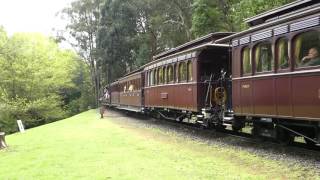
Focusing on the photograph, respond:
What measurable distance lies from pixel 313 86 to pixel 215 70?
7455mm

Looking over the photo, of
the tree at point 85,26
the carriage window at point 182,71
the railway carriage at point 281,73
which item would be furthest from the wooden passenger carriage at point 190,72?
the tree at point 85,26

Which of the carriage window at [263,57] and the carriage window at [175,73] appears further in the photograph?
the carriage window at [175,73]

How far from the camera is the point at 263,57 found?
1315 cm

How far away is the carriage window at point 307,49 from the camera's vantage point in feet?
35.3

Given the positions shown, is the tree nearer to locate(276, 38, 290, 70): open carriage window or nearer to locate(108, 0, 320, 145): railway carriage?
locate(108, 0, 320, 145): railway carriage

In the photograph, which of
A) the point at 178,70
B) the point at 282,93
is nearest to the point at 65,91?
the point at 178,70

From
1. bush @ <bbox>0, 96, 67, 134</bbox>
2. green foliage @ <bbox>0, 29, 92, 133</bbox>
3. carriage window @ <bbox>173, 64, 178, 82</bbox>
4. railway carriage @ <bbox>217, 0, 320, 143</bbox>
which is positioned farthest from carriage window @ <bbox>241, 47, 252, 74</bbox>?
green foliage @ <bbox>0, 29, 92, 133</bbox>

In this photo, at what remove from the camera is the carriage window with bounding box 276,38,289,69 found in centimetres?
1192

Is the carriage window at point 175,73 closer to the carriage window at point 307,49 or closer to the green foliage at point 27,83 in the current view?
the carriage window at point 307,49

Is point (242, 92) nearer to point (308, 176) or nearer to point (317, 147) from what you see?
point (317, 147)

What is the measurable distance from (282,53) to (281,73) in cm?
50

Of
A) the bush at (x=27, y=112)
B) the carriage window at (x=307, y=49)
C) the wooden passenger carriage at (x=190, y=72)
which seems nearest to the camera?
the carriage window at (x=307, y=49)

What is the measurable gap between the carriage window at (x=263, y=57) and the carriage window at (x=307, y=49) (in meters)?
1.16

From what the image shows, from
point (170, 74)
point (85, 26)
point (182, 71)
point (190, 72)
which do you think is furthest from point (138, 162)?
point (85, 26)
